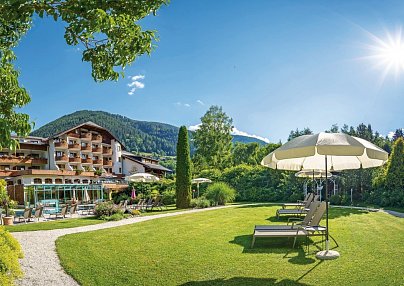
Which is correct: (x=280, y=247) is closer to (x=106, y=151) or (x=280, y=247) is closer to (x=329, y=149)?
(x=329, y=149)

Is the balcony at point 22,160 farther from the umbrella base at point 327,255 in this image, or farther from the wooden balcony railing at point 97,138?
the umbrella base at point 327,255

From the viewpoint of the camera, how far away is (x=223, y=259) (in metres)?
7.69

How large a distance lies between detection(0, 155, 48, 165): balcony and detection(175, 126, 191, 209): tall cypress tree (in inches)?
1151

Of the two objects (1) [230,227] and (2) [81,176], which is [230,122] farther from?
(1) [230,227]

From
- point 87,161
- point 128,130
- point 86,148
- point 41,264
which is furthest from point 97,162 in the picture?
point 128,130

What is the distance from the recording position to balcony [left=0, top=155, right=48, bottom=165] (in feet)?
147

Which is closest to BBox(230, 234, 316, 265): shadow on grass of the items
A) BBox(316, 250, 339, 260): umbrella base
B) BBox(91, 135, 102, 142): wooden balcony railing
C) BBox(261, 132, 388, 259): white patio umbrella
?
BBox(316, 250, 339, 260): umbrella base

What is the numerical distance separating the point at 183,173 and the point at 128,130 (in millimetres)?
113373

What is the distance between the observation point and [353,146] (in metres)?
6.57

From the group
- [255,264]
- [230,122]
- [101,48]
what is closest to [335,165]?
[255,264]

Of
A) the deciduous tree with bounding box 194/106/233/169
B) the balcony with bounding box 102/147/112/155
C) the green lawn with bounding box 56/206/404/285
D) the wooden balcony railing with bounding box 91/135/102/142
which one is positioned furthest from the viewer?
the balcony with bounding box 102/147/112/155

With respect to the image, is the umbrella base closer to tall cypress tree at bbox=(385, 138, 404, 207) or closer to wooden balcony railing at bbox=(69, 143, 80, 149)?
tall cypress tree at bbox=(385, 138, 404, 207)

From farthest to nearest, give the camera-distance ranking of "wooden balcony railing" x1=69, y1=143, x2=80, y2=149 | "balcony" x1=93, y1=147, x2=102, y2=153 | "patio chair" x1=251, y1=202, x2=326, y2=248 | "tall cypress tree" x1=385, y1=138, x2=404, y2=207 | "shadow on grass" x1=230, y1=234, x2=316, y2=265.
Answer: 1. "balcony" x1=93, y1=147, x2=102, y2=153
2. "wooden balcony railing" x1=69, y1=143, x2=80, y2=149
3. "tall cypress tree" x1=385, y1=138, x2=404, y2=207
4. "patio chair" x1=251, y1=202, x2=326, y2=248
5. "shadow on grass" x1=230, y1=234, x2=316, y2=265

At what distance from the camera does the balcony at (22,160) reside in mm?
44828
